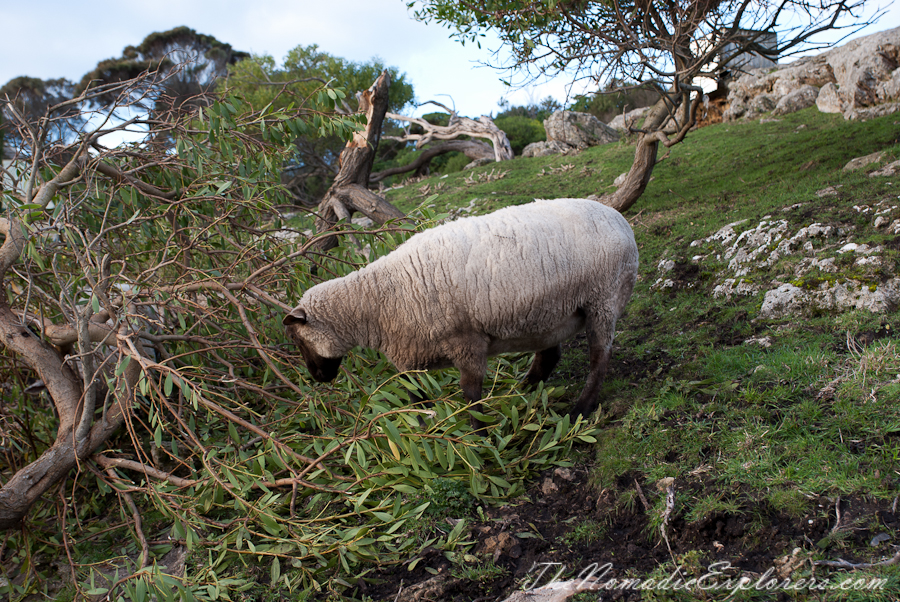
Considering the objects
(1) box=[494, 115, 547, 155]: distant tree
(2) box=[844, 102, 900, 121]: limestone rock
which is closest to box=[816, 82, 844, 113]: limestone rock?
(2) box=[844, 102, 900, 121]: limestone rock

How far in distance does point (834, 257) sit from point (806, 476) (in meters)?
2.97

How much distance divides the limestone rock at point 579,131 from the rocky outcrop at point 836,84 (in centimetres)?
307

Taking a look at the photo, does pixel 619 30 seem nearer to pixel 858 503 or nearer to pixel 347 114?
pixel 347 114

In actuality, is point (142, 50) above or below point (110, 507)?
above

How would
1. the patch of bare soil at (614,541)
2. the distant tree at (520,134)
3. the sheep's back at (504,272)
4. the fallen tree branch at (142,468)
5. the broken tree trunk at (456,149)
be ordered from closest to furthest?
the patch of bare soil at (614,541) < the fallen tree branch at (142,468) < the sheep's back at (504,272) < the broken tree trunk at (456,149) < the distant tree at (520,134)

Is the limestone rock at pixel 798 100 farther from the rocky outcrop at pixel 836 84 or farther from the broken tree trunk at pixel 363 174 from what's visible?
the broken tree trunk at pixel 363 174

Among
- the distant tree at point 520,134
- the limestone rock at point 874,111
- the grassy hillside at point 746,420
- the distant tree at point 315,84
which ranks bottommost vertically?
the grassy hillside at point 746,420

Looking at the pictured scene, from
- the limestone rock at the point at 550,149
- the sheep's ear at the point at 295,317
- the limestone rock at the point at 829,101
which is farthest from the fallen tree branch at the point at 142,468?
the limestone rock at the point at 550,149

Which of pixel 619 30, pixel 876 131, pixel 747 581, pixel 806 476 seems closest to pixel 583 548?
pixel 747 581

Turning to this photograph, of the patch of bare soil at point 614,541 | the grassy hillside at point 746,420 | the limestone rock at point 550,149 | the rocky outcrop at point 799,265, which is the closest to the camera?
the patch of bare soil at point 614,541

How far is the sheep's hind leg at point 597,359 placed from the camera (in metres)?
4.26

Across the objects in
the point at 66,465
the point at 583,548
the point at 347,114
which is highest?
the point at 347,114

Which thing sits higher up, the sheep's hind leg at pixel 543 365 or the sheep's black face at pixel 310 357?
the sheep's black face at pixel 310 357

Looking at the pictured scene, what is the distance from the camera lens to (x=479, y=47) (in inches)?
339
